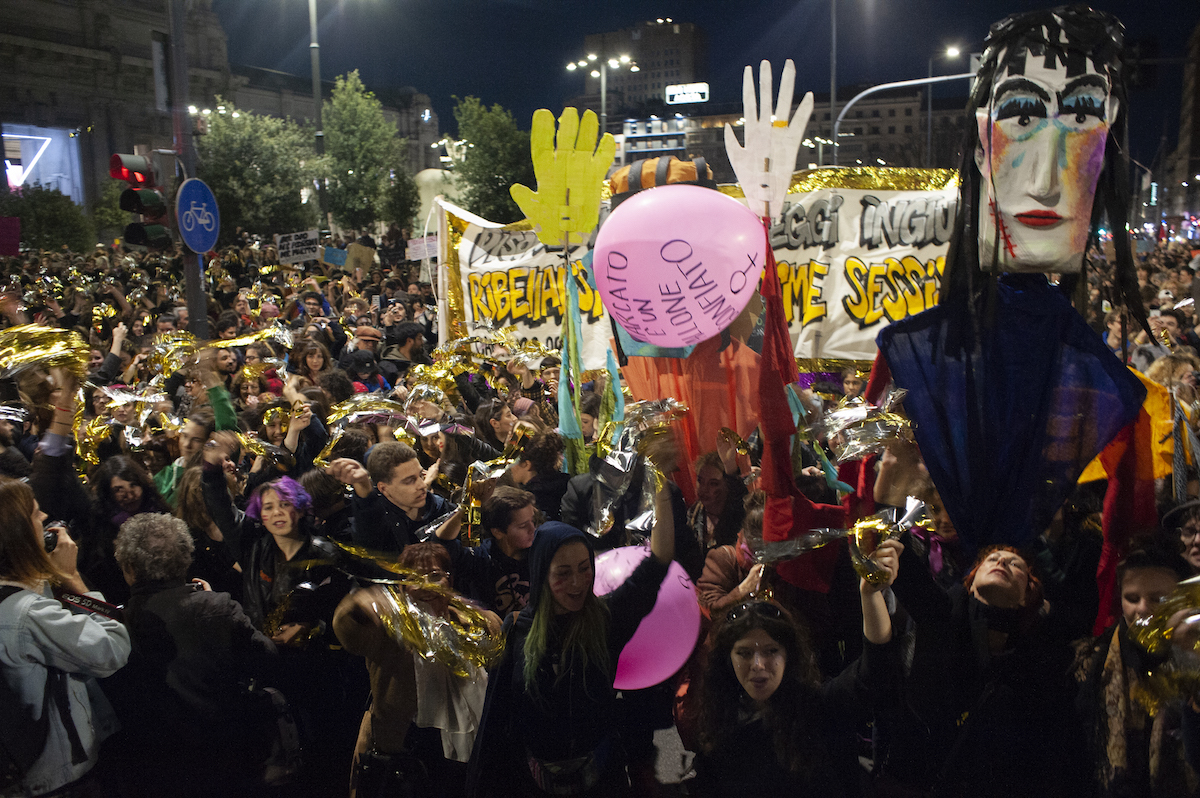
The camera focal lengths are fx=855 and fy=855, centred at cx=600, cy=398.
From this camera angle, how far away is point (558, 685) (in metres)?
2.67

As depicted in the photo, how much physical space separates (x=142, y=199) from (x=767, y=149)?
18.2 ft

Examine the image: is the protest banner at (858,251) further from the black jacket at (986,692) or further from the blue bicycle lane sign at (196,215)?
the blue bicycle lane sign at (196,215)

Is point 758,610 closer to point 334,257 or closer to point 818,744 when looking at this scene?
point 818,744

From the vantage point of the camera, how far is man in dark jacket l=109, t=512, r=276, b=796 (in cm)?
290

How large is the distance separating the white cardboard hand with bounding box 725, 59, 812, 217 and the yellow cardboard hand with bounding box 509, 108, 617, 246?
0.56 meters

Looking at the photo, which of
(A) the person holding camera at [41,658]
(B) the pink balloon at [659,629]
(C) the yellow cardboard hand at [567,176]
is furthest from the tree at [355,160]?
(B) the pink balloon at [659,629]

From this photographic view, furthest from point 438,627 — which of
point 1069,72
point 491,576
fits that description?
point 1069,72

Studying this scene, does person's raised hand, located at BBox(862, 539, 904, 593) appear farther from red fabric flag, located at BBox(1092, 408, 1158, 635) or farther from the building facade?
the building facade

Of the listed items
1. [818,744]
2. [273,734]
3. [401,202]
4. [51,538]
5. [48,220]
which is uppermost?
[401,202]

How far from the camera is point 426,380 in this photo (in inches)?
224

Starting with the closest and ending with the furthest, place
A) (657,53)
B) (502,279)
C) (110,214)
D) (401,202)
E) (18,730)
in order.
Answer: (18,730), (502,279), (401,202), (110,214), (657,53)

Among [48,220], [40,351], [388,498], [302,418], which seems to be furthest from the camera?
[48,220]

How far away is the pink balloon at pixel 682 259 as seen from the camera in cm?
307

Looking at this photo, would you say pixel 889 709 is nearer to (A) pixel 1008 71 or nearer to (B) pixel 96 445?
(A) pixel 1008 71
